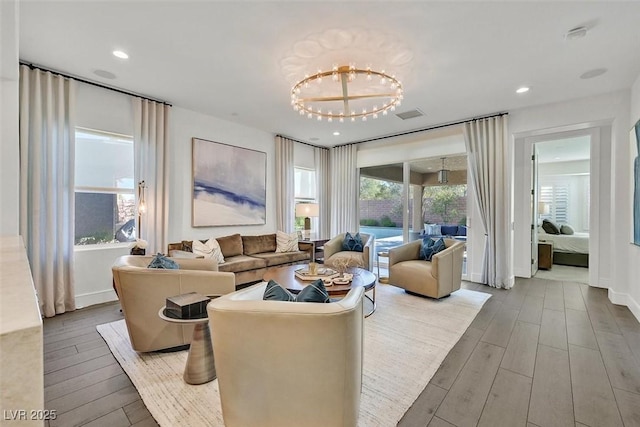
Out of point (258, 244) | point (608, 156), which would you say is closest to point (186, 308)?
point (258, 244)

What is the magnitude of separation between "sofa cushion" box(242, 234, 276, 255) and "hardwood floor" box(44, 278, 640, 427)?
2021 mm

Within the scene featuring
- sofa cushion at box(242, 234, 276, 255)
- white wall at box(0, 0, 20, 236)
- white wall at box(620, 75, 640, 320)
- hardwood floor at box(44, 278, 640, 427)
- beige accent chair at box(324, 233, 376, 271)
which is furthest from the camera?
sofa cushion at box(242, 234, 276, 255)

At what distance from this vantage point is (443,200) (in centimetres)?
539

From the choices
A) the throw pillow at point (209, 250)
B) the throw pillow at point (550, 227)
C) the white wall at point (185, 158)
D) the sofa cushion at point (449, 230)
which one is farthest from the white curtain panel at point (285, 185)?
the throw pillow at point (550, 227)

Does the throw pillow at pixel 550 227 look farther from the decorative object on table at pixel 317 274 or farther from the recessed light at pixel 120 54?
the recessed light at pixel 120 54

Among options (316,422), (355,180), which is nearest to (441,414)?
(316,422)

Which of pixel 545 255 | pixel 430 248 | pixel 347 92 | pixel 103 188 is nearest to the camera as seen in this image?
pixel 347 92

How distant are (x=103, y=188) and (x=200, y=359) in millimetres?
3016

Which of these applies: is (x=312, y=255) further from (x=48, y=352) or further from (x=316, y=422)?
(x=316, y=422)

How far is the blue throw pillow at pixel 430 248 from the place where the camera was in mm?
4049

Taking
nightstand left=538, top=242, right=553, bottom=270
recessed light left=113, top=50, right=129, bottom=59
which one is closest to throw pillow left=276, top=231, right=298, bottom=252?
recessed light left=113, top=50, right=129, bottom=59

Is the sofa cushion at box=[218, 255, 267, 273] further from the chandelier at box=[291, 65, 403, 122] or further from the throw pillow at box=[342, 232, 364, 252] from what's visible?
the chandelier at box=[291, 65, 403, 122]

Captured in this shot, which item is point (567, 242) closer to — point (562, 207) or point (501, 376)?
point (562, 207)

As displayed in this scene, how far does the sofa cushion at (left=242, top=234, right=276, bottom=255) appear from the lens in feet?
16.0
